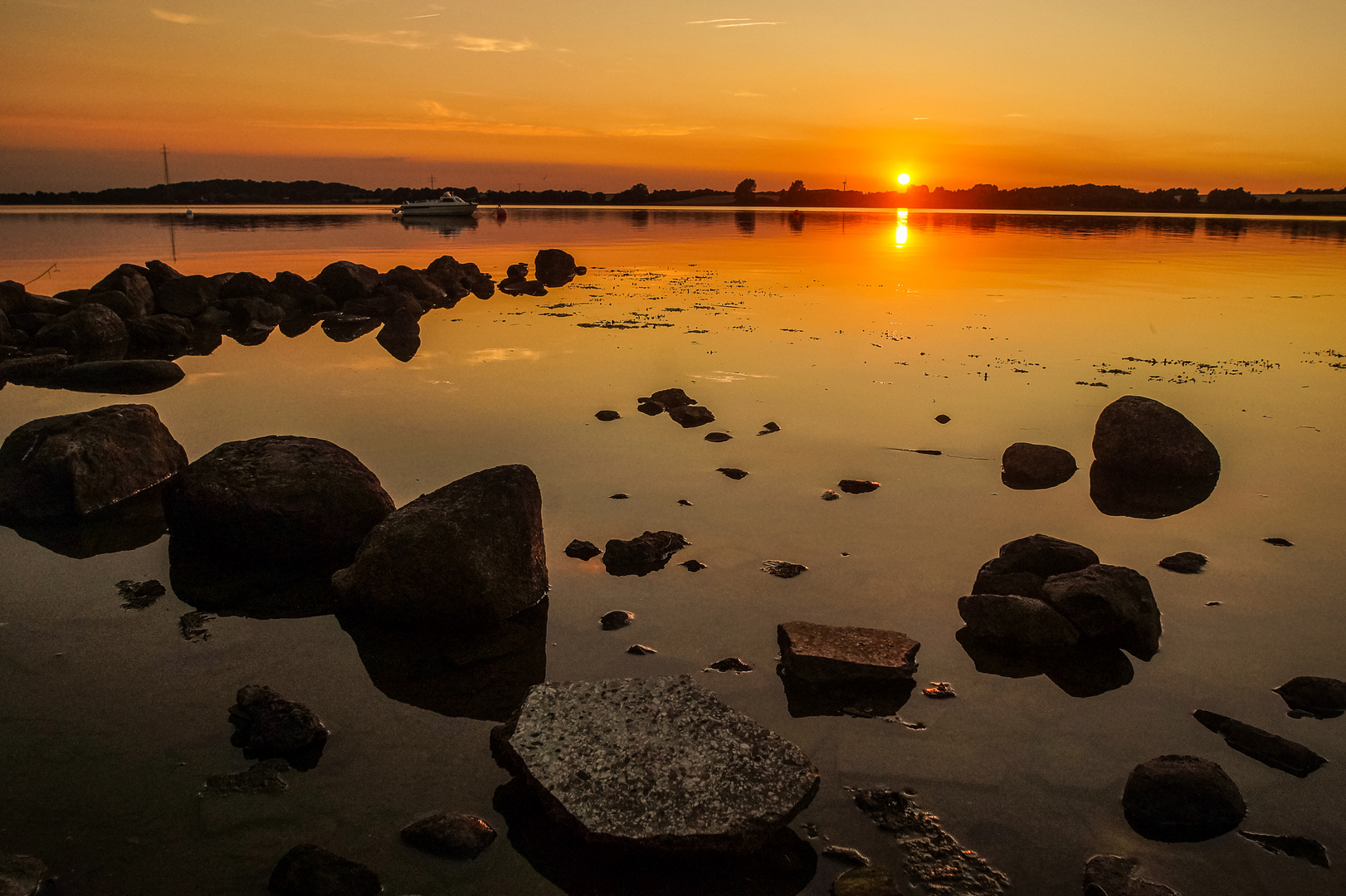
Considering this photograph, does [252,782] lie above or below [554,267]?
below

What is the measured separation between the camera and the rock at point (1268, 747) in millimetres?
5320

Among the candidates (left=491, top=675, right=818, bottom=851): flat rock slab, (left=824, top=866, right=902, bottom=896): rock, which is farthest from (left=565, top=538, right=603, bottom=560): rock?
(left=824, top=866, right=902, bottom=896): rock

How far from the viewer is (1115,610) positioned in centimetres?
679

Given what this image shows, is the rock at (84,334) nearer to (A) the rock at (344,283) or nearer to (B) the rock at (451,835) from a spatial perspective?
(A) the rock at (344,283)

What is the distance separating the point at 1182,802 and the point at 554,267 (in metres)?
39.3

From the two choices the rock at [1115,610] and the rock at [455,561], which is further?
the rock at [455,561]

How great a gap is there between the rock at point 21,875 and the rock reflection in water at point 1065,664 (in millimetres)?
6183

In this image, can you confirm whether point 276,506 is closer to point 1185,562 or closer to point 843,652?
point 843,652

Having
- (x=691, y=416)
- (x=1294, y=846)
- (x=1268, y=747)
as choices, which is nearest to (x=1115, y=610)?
(x=1268, y=747)

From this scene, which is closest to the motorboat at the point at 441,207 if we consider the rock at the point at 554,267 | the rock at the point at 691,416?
the rock at the point at 554,267

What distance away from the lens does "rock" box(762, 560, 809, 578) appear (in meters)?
8.12

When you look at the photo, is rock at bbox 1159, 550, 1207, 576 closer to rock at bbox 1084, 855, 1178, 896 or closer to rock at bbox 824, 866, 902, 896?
rock at bbox 1084, 855, 1178, 896

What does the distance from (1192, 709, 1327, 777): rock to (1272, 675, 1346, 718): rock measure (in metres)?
0.55

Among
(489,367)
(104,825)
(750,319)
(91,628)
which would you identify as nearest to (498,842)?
(104,825)
